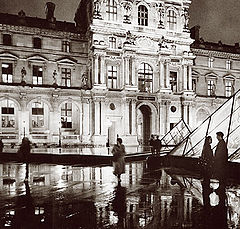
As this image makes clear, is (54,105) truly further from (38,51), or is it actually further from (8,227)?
(8,227)

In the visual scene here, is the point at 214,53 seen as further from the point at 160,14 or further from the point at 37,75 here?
the point at 37,75

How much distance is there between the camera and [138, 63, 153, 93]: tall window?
3728 cm

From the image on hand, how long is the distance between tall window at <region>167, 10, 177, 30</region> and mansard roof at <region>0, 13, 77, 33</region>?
11816 millimetres

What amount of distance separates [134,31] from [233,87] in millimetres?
18094

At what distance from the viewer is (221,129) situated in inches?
571

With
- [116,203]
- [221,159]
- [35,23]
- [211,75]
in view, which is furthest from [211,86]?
[116,203]

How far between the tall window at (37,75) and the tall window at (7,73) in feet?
8.34

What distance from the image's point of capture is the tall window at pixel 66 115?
36281mm

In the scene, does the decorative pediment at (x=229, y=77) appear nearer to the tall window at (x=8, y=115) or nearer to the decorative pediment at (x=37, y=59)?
the decorative pediment at (x=37, y=59)

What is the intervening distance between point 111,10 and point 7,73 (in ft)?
46.1

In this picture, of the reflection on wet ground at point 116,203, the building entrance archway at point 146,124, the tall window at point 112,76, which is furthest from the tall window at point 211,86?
the reflection on wet ground at point 116,203

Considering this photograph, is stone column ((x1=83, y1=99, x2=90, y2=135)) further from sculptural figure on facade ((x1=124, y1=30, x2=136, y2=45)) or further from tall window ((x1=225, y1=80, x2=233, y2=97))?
tall window ((x1=225, y1=80, x2=233, y2=97))

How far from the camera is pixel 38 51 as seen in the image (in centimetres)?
3569

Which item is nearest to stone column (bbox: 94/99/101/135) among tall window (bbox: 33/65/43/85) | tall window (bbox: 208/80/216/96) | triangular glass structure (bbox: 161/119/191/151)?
tall window (bbox: 33/65/43/85)
